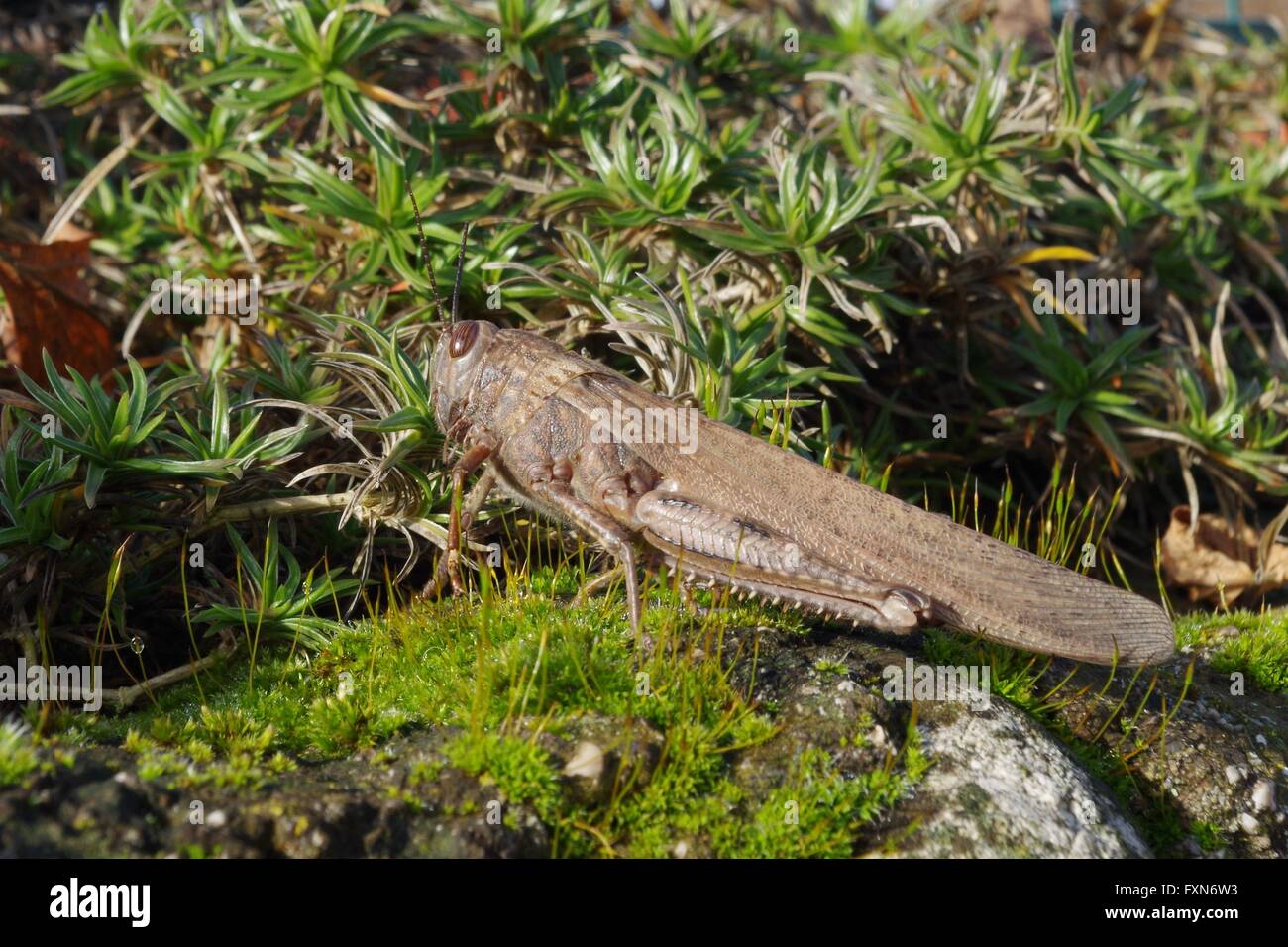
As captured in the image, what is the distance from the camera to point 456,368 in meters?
3.10

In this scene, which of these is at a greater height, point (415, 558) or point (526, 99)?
point (526, 99)

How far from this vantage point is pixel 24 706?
259 cm

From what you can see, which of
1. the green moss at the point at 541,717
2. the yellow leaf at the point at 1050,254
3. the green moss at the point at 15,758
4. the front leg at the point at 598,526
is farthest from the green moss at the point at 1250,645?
the green moss at the point at 15,758

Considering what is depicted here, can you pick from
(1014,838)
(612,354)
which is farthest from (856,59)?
(1014,838)

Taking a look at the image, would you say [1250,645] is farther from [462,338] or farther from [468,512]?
[462,338]

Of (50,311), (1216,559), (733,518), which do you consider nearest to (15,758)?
(733,518)

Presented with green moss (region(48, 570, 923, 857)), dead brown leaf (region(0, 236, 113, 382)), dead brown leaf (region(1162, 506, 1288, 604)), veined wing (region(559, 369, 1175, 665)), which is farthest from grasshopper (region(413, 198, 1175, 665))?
dead brown leaf (region(0, 236, 113, 382))

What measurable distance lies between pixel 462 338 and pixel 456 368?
9 centimetres

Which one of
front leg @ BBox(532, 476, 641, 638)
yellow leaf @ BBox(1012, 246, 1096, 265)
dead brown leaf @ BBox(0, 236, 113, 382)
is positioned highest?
yellow leaf @ BBox(1012, 246, 1096, 265)

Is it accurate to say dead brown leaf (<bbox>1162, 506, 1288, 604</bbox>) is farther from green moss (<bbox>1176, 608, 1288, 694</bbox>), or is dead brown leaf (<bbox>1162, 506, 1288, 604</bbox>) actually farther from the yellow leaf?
the yellow leaf

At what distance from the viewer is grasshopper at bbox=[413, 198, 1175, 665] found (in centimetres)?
269

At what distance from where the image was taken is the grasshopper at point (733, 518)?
2.69 m

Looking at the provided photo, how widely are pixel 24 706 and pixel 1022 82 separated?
14.9 feet

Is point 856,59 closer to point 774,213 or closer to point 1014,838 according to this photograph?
point 774,213
